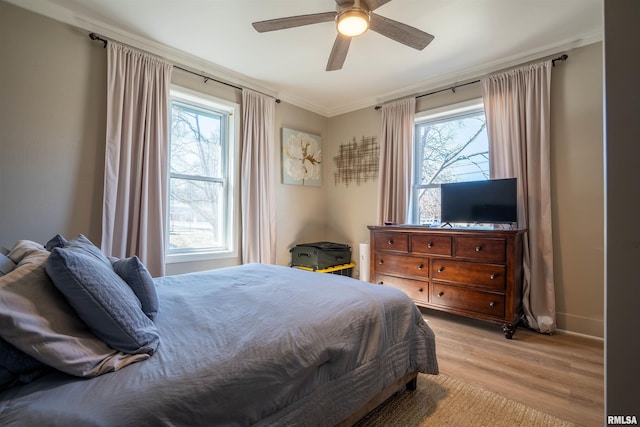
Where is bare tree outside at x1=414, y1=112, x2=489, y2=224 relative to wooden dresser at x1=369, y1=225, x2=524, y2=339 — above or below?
above

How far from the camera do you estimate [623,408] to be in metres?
0.56

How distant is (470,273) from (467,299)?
249 millimetres

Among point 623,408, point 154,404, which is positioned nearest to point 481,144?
point 623,408

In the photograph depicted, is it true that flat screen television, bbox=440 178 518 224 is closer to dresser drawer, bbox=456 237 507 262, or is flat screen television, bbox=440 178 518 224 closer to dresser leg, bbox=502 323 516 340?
dresser drawer, bbox=456 237 507 262

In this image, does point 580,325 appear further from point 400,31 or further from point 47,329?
point 47,329

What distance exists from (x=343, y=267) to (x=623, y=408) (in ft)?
11.3

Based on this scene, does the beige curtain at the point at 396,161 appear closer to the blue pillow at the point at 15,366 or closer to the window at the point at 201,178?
Answer: the window at the point at 201,178

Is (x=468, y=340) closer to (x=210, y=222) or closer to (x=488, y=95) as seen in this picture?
(x=488, y=95)

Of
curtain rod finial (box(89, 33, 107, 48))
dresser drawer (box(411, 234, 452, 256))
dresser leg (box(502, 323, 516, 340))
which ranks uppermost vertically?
curtain rod finial (box(89, 33, 107, 48))

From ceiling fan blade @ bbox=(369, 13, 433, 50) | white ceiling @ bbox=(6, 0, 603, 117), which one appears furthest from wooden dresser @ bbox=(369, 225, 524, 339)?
white ceiling @ bbox=(6, 0, 603, 117)

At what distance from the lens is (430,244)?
9.75 ft

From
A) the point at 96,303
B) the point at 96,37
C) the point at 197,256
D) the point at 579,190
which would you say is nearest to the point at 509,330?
the point at 579,190

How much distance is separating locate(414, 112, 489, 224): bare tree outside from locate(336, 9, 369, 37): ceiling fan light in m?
1.99

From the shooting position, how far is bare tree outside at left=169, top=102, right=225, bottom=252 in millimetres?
3148
